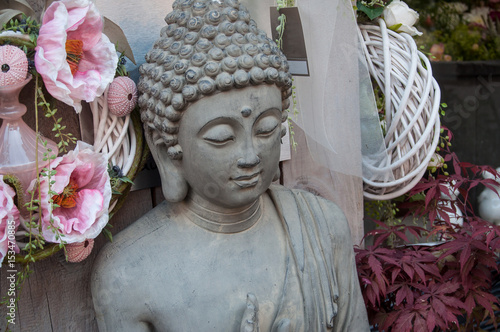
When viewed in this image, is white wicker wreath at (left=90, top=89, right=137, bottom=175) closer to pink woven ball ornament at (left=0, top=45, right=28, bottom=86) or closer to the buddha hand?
pink woven ball ornament at (left=0, top=45, right=28, bottom=86)

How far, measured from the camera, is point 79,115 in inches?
61.2

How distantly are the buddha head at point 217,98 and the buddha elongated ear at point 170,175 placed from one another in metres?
0.03

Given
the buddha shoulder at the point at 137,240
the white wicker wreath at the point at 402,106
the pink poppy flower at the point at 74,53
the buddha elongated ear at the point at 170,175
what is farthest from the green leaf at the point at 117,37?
the white wicker wreath at the point at 402,106

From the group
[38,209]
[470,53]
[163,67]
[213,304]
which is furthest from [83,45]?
[470,53]

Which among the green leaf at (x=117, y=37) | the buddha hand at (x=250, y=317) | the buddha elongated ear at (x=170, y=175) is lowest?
the buddha hand at (x=250, y=317)

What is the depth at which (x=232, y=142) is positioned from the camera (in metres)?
1.43

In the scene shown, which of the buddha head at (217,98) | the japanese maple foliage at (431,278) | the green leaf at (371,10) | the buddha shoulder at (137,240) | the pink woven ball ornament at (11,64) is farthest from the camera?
the green leaf at (371,10)

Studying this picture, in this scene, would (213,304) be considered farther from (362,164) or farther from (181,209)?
(362,164)

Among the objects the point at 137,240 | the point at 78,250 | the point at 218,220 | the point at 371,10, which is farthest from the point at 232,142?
the point at 371,10

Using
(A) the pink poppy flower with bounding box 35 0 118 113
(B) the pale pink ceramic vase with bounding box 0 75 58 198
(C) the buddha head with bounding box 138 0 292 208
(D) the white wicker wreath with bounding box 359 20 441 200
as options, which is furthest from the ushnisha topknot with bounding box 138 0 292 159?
(D) the white wicker wreath with bounding box 359 20 441 200

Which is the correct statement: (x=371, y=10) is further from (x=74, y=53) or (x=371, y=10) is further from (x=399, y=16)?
(x=74, y=53)

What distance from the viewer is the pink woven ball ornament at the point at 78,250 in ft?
4.80

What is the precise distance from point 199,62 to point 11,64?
17.0 inches

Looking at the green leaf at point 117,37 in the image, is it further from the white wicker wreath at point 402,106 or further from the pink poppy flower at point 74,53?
the white wicker wreath at point 402,106
